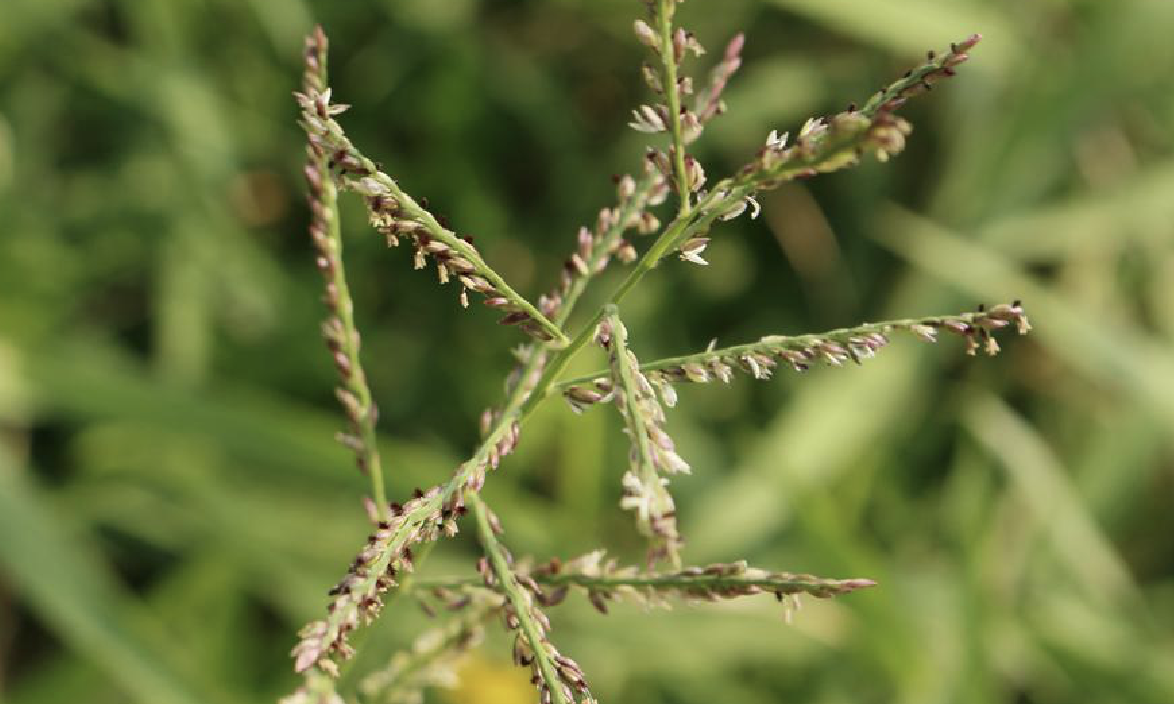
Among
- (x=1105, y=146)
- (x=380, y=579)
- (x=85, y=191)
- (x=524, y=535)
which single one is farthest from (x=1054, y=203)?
(x=380, y=579)

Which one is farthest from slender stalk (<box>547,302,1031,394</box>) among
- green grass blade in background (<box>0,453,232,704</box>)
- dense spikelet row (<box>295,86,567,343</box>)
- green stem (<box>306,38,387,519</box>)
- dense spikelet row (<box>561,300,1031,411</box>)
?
green grass blade in background (<box>0,453,232,704</box>)

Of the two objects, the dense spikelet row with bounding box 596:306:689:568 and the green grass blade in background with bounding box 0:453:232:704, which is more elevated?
the dense spikelet row with bounding box 596:306:689:568

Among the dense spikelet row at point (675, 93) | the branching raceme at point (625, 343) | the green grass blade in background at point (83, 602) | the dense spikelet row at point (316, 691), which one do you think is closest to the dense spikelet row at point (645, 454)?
the branching raceme at point (625, 343)

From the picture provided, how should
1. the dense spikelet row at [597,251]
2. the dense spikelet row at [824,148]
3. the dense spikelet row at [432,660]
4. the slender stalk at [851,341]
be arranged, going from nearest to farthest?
the dense spikelet row at [824,148] < the slender stalk at [851,341] < the dense spikelet row at [597,251] < the dense spikelet row at [432,660]

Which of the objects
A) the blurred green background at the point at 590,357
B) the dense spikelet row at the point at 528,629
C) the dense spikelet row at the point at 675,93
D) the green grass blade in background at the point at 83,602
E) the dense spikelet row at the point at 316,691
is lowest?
the green grass blade in background at the point at 83,602

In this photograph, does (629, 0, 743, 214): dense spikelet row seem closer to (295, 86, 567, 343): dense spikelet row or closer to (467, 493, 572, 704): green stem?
(295, 86, 567, 343): dense spikelet row

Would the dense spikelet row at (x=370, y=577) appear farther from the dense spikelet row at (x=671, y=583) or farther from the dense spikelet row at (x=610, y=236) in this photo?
the dense spikelet row at (x=610, y=236)

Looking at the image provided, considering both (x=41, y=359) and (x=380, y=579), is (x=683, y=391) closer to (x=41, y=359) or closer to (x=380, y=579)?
(x=41, y=359)
